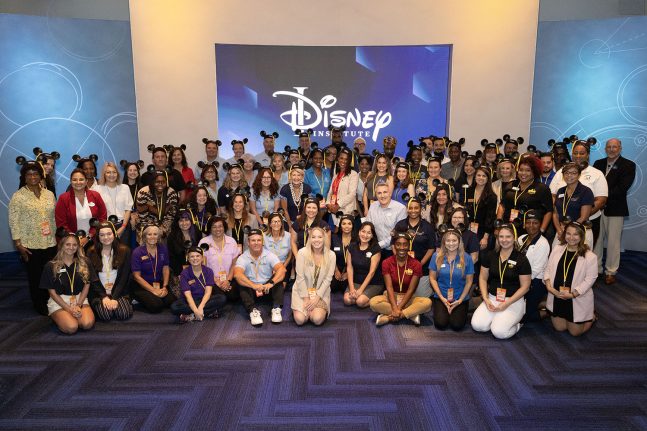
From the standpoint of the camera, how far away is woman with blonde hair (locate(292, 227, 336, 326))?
17.8 feet

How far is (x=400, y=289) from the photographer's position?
5.58 metres

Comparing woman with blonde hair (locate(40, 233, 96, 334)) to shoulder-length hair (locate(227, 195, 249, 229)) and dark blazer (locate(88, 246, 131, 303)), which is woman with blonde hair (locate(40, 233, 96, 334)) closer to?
dark blazer (locate(88, 246, 131, 303))

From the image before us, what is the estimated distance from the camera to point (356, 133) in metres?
9.28

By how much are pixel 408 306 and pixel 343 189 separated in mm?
2079

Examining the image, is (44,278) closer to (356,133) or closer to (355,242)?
(355,242)

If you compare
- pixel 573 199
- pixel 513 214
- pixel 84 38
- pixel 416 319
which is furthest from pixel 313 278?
pixel 84 38

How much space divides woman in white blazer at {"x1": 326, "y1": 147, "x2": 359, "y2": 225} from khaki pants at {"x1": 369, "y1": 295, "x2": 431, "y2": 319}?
1.65 metres

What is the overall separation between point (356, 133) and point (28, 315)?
5.87m

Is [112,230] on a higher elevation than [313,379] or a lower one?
higher

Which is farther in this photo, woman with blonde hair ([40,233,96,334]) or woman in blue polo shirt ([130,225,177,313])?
woman in blue polo shirt ([130,225,177,313])

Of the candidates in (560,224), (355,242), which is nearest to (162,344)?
(355,242)

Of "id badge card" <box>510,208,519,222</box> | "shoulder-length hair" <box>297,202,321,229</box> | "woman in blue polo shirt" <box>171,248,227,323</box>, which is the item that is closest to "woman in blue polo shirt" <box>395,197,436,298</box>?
"id badge card" <box>510,208,519,222</box>

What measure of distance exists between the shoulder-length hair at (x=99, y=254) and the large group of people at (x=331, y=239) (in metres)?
0.01

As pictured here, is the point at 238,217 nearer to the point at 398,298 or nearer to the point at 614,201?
the point at 398,298
